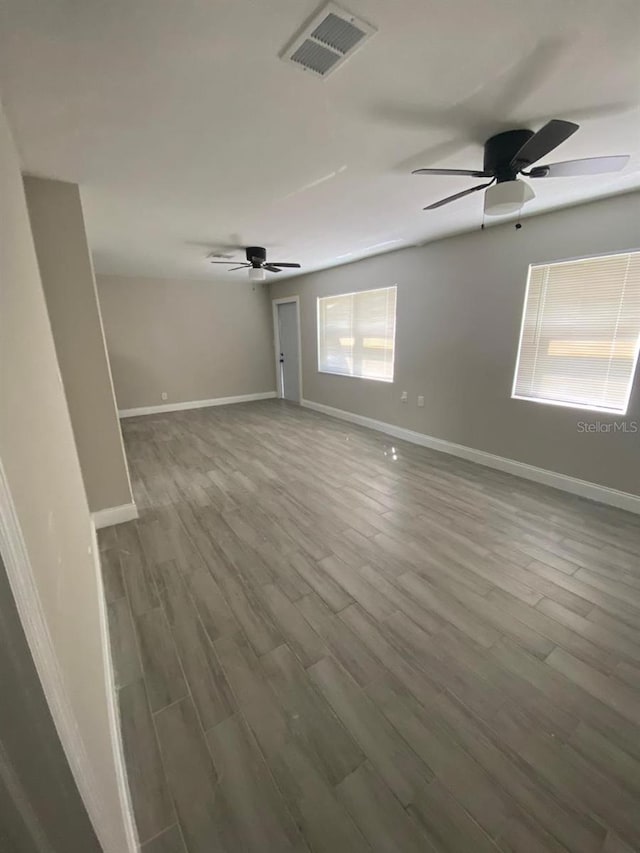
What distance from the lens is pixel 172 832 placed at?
105 centimetres

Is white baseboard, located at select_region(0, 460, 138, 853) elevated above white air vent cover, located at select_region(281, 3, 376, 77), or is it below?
below

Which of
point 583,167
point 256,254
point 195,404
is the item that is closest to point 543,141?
point 583,167

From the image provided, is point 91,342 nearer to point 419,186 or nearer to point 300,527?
point 300,527

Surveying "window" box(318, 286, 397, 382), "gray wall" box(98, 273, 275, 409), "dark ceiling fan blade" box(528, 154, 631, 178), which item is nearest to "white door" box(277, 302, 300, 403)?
"gray wall" box(98, 273, 275, 409)

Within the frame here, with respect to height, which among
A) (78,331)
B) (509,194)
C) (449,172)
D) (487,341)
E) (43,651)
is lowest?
(43,651)

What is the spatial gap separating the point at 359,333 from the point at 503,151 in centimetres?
343

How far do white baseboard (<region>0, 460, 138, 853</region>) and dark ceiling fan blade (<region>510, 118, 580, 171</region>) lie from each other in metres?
2.06

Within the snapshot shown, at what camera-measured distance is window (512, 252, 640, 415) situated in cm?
267

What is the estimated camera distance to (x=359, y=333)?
516 centimetres

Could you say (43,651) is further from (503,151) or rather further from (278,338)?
(278,338)

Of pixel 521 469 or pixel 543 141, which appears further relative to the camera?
pixel 521 469

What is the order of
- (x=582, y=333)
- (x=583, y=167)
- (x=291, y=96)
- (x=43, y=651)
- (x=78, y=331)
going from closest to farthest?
(x=43, y=651) < (x=291, y=96) < (x=583, y=167) < (x=78, y=331) < (x=582, y=333)

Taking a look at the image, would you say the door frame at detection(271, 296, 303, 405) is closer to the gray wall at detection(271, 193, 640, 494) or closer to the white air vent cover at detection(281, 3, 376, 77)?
the gray wall at detection(271, 193, 640, 494)

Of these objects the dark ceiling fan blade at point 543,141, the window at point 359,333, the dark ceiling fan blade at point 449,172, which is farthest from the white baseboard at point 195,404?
the dark ceiling fan blade at point 543,141
